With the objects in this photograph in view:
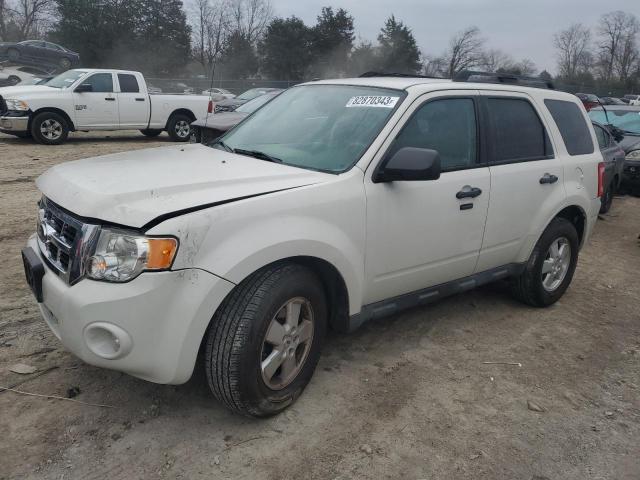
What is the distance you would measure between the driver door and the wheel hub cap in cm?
47

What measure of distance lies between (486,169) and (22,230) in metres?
4.78

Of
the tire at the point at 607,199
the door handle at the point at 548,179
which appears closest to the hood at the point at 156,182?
the door handle at the point at 548,179

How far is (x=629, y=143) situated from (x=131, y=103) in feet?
35.9

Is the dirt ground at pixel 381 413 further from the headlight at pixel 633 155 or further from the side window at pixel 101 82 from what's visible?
the side window at pixel 101 82

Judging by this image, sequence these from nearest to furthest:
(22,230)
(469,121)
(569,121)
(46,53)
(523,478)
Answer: (523,478) → (469,121) → (569,121) → (22,230) → (46,53)

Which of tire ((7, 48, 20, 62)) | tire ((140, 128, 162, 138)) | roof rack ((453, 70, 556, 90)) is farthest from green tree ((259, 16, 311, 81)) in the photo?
roof rack ((453, 70, 556, 90))

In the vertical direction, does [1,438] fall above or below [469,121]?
below

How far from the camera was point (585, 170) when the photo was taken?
467 cm

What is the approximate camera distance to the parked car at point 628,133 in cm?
1034

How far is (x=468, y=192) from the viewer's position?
143 inches

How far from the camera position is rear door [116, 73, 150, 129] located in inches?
524

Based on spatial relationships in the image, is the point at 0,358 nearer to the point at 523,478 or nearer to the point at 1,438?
the point at 1,438

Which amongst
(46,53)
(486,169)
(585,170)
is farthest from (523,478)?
(46,53)

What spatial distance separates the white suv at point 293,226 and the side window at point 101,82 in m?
10.2
